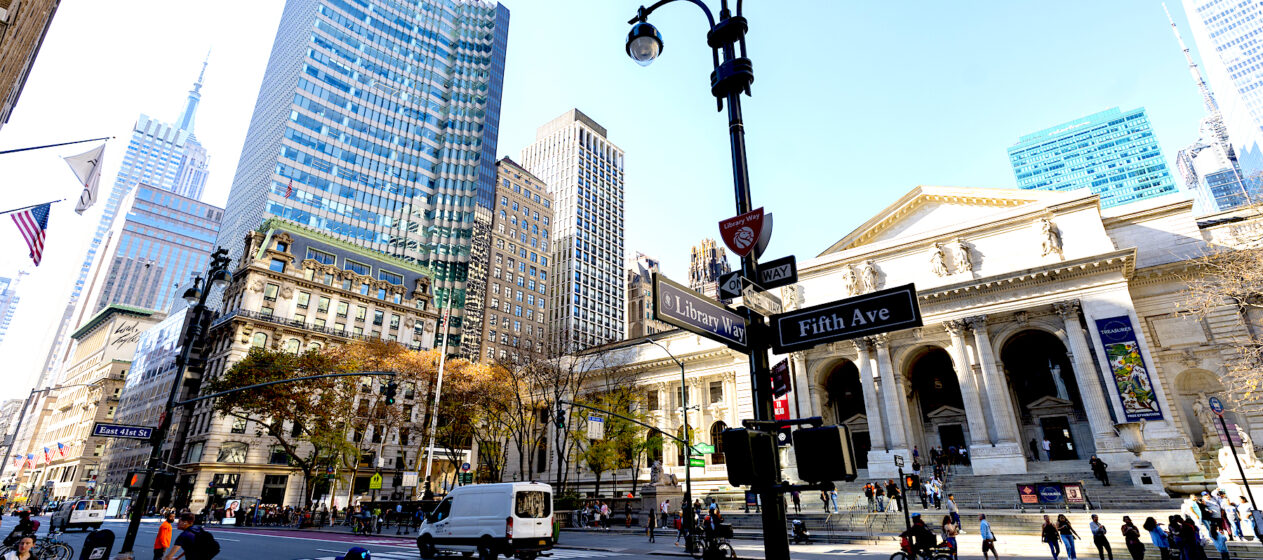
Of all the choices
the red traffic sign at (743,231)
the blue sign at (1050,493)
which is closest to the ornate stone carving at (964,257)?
the blue sign at (1050,493)

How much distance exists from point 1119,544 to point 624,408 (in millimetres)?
34254

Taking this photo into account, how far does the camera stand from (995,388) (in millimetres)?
37594

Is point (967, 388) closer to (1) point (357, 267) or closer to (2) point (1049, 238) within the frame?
(2) point (1049, 238)

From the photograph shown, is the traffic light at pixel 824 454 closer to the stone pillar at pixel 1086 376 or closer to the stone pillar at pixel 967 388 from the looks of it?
the stone pillar at pixel 1086 376

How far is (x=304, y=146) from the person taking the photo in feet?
261

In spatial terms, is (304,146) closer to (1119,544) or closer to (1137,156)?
(1119,544)

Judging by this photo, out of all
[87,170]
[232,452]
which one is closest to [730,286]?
[87,170]

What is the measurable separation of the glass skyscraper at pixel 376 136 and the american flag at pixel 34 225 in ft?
207

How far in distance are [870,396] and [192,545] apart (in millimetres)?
40883

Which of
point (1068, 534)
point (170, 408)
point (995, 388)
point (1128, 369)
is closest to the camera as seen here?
point (170, 408)

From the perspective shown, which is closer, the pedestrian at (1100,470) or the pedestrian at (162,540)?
the pedestrian at (162,540)

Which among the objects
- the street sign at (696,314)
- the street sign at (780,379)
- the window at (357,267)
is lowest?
the street sign at (780,379)

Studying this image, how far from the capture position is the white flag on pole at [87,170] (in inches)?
596

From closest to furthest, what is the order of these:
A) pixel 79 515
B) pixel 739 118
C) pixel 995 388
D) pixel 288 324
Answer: pixel 739 118, pixel 79 515, pixel 995 388, pixel 288 324
